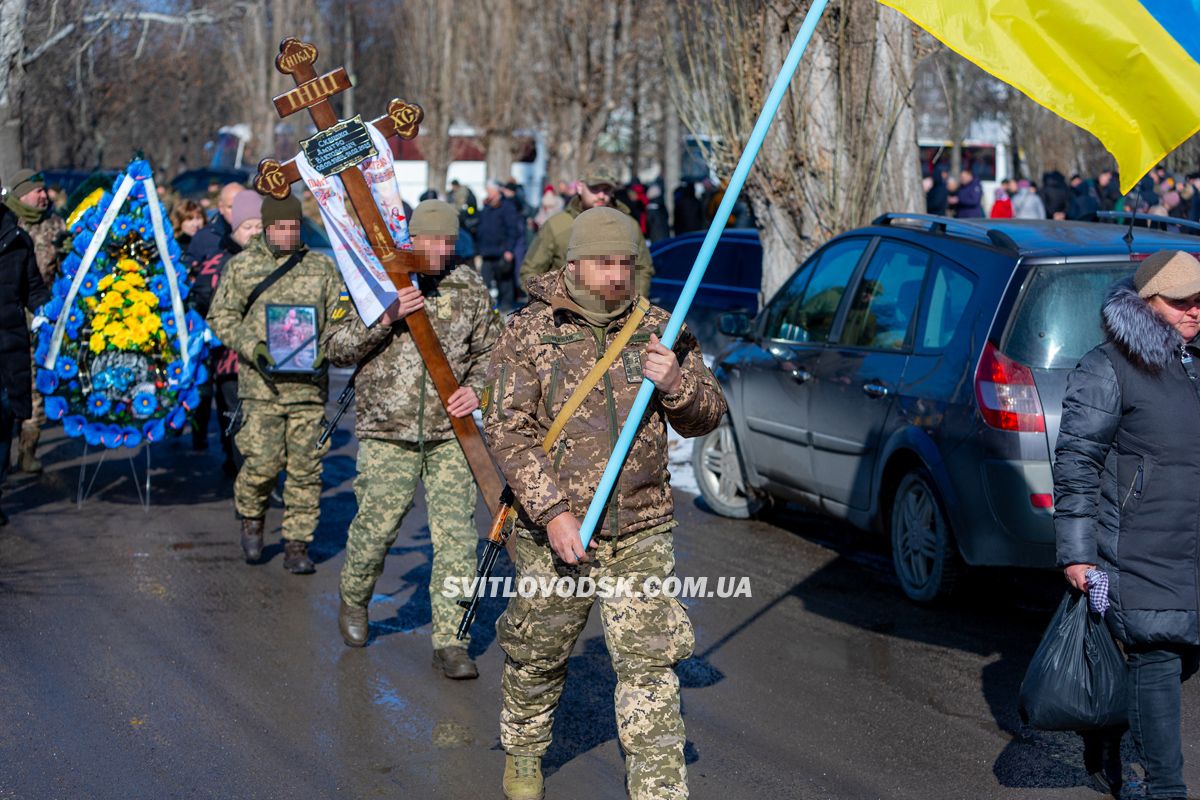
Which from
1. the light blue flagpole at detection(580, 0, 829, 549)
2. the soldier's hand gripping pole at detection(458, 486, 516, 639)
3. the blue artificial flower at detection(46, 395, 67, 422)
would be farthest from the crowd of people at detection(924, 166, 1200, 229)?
the light blue flagpole at detection(580, 0, 829, 549)

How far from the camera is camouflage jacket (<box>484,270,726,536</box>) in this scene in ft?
15.1

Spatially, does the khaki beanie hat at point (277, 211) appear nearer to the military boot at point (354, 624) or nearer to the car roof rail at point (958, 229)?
the military boot at point (354, 624)

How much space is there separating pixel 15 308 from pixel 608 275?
5.89m

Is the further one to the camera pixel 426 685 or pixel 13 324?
A: pixel 13 324

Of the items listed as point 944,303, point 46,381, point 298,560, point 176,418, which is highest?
point 944,303

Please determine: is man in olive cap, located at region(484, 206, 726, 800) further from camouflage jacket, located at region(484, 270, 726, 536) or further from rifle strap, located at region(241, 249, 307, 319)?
rifle strap, located at region(241, 249, 307, 319)

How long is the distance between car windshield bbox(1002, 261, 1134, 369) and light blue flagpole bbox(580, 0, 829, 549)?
2435 mm

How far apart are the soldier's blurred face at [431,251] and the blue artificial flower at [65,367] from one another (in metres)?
3.97

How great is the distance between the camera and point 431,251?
633cm

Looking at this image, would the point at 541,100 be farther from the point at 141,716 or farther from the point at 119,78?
the point at 141,716

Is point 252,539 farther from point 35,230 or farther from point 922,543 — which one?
point 35,230

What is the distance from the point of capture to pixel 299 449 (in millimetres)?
8148

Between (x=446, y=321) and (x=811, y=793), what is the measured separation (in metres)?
2.50

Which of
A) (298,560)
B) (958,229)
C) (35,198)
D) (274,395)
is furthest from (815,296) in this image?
(35,198)
